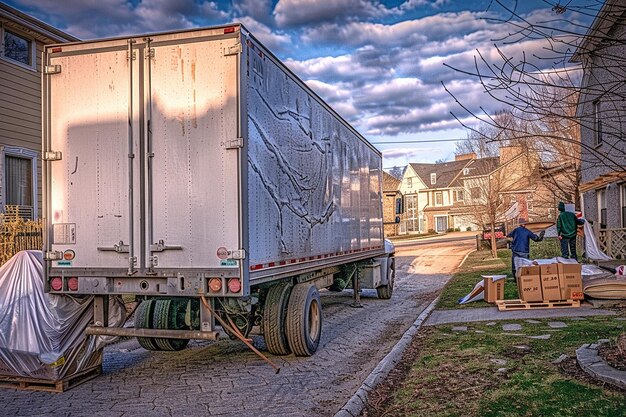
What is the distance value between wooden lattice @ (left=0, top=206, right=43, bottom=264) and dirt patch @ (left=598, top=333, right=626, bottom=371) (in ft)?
34.3

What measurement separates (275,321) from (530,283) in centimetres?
561

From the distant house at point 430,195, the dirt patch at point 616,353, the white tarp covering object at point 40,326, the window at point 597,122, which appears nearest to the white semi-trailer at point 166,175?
the white tarp covering object at point 40,326

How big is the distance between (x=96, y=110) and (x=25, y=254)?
196cm

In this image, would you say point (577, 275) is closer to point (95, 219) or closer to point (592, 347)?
point (592, 347)

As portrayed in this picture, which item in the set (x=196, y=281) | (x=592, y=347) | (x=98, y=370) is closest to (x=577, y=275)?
(x=592, y=347)

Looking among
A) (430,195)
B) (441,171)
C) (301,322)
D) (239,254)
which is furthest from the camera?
(441,171)

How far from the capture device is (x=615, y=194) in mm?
19062

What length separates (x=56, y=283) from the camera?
6.94 metres

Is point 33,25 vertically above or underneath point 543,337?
above

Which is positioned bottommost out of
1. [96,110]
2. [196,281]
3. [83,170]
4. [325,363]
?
[325,363]

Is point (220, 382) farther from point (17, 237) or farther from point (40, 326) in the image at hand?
point (17, 237)

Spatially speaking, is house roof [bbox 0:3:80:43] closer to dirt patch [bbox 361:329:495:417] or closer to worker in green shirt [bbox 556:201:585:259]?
dirt patch [bbox 361:329:495:417]

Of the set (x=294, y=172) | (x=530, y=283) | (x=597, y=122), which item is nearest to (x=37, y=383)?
(x=294, y=172)

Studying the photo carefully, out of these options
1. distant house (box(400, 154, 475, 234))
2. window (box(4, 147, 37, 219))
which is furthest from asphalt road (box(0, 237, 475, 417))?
distant house (box(400, 154, 475, 234))
